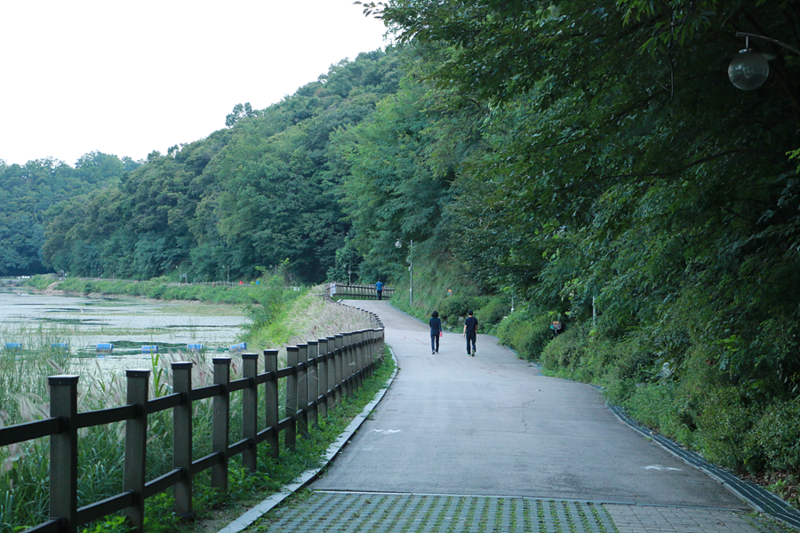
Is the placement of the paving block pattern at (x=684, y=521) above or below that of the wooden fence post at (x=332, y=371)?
below

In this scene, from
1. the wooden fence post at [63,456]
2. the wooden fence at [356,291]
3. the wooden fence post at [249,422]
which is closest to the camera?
the wooden fence post at [63,456]

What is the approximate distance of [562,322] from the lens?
76.5 ft

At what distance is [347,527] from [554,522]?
165cm

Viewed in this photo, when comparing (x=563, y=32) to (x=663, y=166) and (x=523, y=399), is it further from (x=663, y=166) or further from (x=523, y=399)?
(x=523, y=399)

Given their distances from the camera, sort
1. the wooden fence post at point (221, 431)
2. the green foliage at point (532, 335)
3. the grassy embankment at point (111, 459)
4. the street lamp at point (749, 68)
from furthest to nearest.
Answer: the green foliage at point (532, 335) < the street lamp at point (749, 68) < the wooden fence post at point (221, 431) < the grassy embankment at point (111, 459)

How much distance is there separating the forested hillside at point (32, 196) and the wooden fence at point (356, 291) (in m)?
83.9

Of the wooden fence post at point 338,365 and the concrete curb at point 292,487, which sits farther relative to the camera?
the wooden fence post at point 338,365

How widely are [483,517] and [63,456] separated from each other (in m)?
3.29

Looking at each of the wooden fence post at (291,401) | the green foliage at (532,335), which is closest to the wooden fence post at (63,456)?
the wooden fence post at (291,401)

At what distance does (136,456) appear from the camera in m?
4.77

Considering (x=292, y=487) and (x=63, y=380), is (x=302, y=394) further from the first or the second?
(x=63, y=380)

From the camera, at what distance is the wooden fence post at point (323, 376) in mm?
10184

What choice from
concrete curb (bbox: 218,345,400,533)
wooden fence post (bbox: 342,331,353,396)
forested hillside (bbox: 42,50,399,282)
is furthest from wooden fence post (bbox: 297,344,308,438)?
forested hillside (bbox: 42,50,399,282)

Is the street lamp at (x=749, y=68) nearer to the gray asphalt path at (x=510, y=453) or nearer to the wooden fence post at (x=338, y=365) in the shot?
the gray asphalt path at (x=510, y=453)
